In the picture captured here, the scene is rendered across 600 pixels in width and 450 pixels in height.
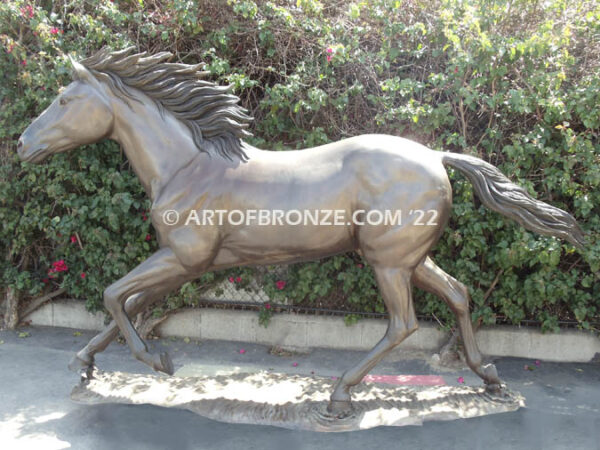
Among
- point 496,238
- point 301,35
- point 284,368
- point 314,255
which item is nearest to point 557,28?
point 496,238

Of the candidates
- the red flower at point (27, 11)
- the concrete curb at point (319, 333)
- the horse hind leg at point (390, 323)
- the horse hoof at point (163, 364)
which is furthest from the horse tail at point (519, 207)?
the red flower at point (27, 11)

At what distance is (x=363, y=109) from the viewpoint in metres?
4.55

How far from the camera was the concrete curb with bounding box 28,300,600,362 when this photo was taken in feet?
14.6

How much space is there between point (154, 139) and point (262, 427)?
191cm

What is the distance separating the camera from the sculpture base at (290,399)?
3.05 m

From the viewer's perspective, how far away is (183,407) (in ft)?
10.5

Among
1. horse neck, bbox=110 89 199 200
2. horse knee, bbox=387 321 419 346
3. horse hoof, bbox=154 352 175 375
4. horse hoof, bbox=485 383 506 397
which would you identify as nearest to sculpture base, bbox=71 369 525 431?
horse hoof, bbox=485 383 506 397

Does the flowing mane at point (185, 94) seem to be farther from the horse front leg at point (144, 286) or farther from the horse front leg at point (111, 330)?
the horse front leg at point (111, 330)

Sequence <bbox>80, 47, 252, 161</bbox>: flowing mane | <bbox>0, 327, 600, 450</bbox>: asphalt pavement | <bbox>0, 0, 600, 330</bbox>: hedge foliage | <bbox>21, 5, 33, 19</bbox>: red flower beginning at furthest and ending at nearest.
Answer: <bbox>21, 5, 33, 19</bbox>: red flower, <bbox>0, 0, 600, 330</bbox>: hedge foliage, <bbox>80, 47, 252, 161</bbox>: flowing mane, <bbox>0, 327, 600, 450</bbox>: asphalt pavement

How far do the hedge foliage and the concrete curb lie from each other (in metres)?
0.19

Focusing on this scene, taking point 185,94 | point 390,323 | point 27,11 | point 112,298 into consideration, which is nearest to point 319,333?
point 390,323

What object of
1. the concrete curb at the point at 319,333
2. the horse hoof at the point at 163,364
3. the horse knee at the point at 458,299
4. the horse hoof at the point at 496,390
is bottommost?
the concrete curb at the point at 319,333

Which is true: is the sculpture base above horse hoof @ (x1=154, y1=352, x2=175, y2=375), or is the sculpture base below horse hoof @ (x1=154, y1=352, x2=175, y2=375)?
below

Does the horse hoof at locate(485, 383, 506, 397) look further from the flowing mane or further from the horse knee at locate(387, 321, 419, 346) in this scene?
the flowing mane
